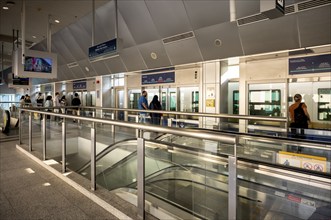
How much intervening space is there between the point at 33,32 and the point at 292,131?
10.7 metres

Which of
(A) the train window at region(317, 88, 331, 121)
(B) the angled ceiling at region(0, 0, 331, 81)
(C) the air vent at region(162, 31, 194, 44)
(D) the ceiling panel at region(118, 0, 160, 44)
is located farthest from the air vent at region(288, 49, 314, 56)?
(D) the ceiling panel at region(118, 0, 160, 44)

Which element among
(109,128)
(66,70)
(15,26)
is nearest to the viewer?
(109,128)

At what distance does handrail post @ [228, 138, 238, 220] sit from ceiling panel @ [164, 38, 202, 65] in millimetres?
Result: 6233

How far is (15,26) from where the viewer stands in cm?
964

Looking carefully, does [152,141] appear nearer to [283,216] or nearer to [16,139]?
[283,216]

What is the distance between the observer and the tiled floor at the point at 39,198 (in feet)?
7.69

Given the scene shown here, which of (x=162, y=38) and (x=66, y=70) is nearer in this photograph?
(x=162, y=38)

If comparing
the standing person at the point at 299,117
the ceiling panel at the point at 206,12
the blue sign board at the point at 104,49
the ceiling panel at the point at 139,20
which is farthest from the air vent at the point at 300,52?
the blue sign board at the point at 104,49

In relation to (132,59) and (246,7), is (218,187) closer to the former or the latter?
(246,7)

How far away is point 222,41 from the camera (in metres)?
6.73

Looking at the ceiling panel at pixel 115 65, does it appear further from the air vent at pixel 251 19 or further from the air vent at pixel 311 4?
the air vent at pixel 311 4

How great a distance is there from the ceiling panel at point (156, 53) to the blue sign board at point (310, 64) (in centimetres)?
394

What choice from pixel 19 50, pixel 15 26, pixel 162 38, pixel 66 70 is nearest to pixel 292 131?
pixel 162 38

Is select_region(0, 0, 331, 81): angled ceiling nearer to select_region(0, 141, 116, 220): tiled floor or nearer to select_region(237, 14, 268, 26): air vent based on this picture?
select_region(237, 14, 268, 26): air vent
